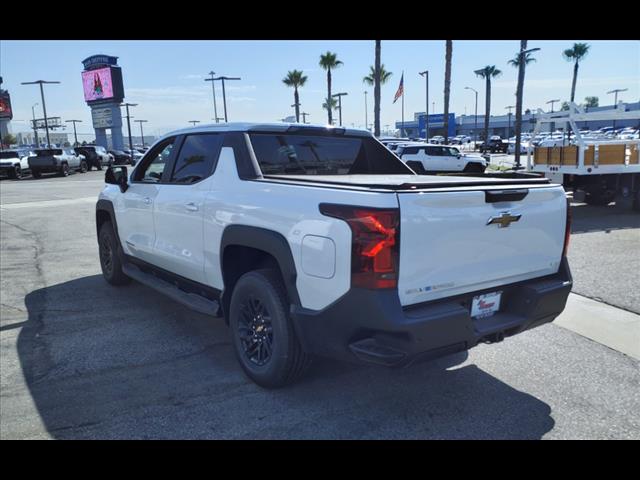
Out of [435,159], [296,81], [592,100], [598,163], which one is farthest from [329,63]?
[592,100]

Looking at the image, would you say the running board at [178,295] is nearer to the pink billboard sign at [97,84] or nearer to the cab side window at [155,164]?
the cab side window at [155,164]

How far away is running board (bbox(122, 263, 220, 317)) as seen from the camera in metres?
4.09

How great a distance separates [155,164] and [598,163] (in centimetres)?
1030

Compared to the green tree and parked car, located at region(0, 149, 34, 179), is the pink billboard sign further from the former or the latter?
the green tree

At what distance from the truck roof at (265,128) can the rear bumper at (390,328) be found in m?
1.74

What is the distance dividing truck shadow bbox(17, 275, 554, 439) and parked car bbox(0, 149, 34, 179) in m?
29.0

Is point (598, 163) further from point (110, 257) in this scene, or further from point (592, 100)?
point (592, 100)

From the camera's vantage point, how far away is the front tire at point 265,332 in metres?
3.35

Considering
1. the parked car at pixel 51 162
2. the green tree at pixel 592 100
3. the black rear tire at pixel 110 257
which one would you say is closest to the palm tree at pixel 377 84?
the parked car at pixel 51 162

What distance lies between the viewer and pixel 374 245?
2748 mm

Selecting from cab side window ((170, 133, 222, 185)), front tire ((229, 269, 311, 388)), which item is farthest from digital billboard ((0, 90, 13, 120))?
front tire ((229, 269, 311, 388))
